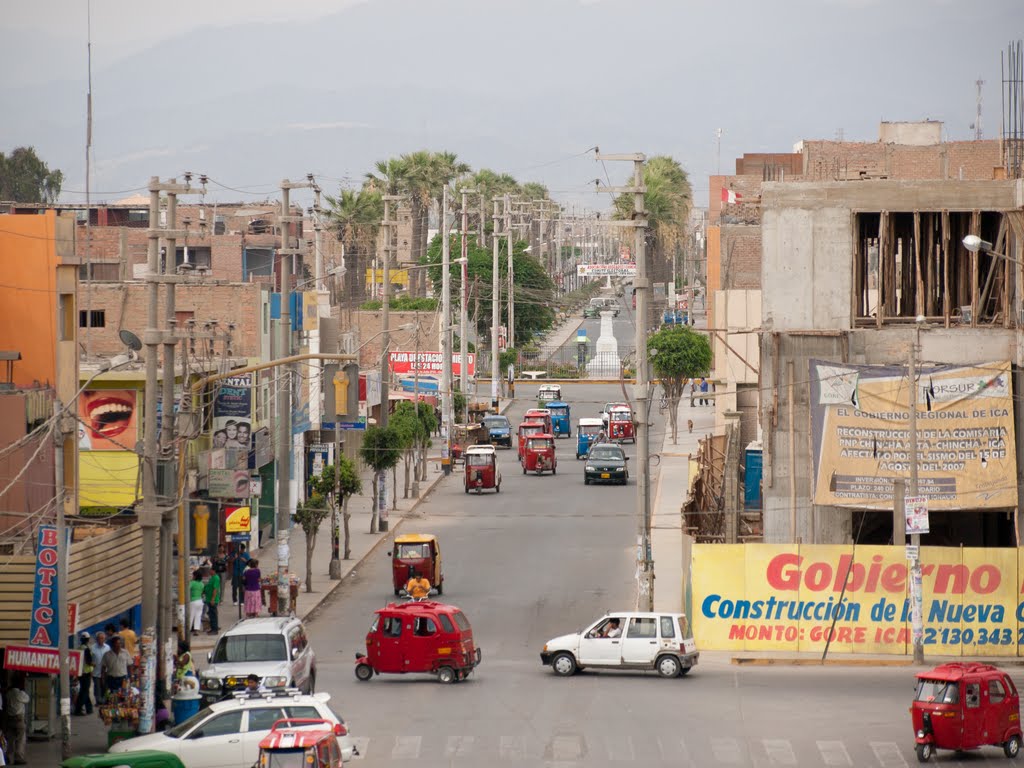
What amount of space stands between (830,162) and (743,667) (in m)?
63.6

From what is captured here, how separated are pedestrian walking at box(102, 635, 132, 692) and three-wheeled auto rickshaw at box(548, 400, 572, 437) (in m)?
69.5

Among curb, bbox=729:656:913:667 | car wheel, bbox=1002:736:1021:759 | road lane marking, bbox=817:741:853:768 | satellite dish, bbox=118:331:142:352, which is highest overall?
satellite dish, bbox=118:331:142:352

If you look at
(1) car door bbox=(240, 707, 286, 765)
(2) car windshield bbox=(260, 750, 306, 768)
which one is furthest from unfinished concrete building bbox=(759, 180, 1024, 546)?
(2) car windshield bbox=(260, 750, 306, 768)

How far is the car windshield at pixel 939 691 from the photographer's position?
2514cm

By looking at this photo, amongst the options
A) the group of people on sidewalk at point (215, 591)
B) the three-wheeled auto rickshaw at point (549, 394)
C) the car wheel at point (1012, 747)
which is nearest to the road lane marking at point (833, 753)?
the car wheel at point (1012, 747)

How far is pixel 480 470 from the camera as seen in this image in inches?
2884

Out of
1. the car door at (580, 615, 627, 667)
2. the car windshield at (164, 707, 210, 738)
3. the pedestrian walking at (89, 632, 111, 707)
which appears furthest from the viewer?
the car door at (580, 615, 627, 667)

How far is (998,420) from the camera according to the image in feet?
142

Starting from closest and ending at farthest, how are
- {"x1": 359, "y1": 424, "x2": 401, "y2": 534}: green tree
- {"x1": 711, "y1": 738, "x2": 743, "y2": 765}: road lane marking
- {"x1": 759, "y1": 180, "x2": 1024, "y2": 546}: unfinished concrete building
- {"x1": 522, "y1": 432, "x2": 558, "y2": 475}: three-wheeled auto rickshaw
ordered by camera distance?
{"x1": 711, "y1": 738, "x2": 743, "y2": 765}: road lane marking < {"x1": 759, "y1": 180, "x2": 1024, "y2": 546}: unfinished concrete building < {"x1": 359, "y1": 424, "x2": 401, "y2": 534}: green tree < {"x1": 522, "y1": 432, "x2": 558, "y2": 475}: three-wheeled auto rickshaw

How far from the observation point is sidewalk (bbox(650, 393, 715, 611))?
156ft

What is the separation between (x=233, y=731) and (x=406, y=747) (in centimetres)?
339

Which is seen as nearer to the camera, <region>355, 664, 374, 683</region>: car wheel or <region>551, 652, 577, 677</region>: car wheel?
<region>355, 664, 374, 683</region>: car wheel

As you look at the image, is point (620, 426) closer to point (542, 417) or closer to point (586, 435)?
point (586, 435)

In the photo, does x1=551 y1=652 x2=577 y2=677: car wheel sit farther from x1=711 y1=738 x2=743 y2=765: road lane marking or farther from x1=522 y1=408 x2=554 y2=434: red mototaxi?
x1=522 y1=408 x2=554 y2=434: red mototaxi
